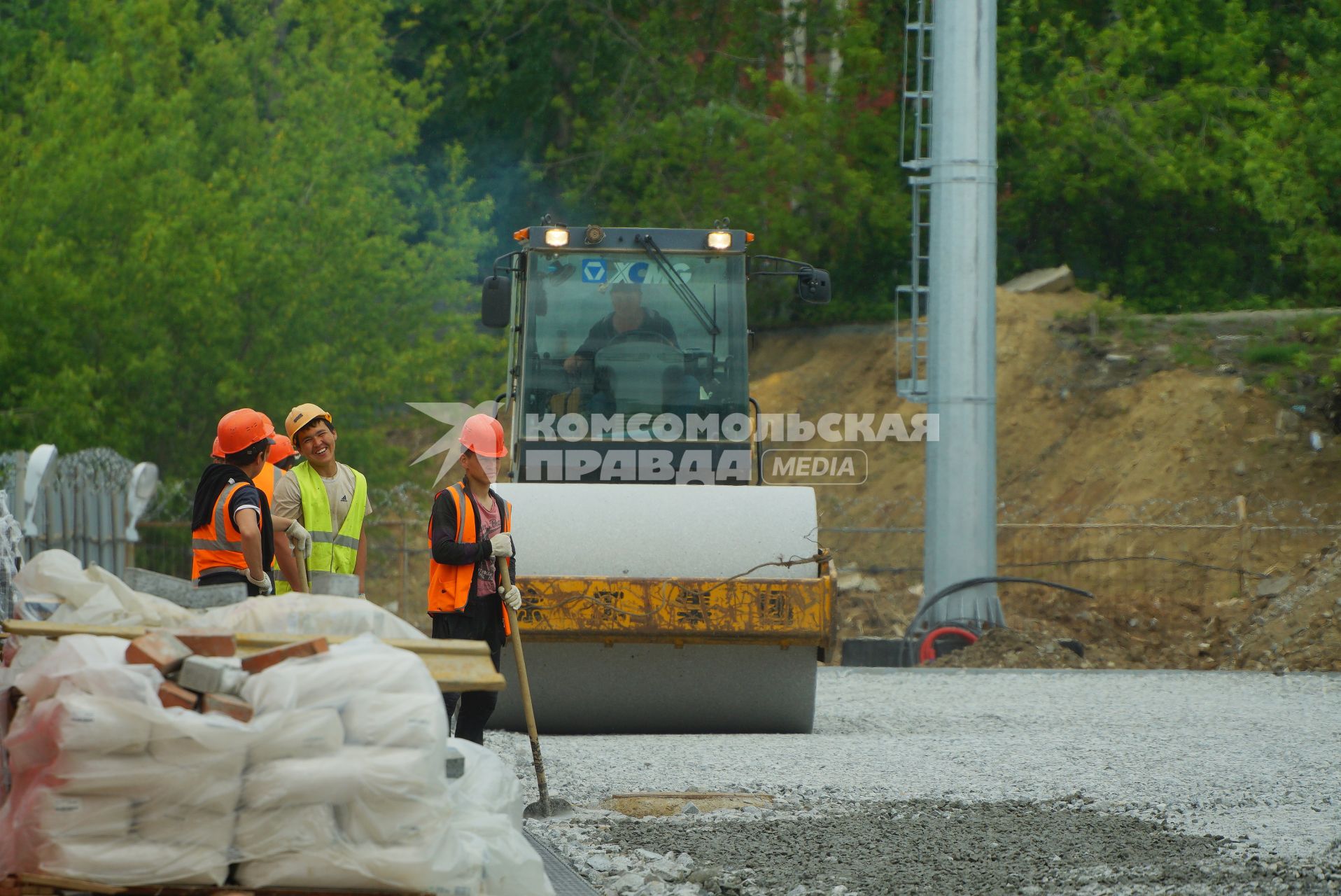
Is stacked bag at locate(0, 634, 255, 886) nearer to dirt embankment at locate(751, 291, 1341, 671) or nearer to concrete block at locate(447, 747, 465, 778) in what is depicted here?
concrete block at locate(447, 747, 465, 778)

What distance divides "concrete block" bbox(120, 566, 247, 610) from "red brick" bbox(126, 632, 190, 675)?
110 cm

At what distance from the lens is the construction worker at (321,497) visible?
8055mm

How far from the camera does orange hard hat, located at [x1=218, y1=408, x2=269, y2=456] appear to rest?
24.4 ft

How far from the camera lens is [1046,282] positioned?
2812 centimetres

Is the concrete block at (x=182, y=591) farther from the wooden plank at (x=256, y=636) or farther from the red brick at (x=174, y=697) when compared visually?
the red brick at (x=174, y=697)

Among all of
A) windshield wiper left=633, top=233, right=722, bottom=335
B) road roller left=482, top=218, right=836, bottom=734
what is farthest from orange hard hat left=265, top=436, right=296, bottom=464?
windshield wiper left=633, top=233, right=722, bottom=335

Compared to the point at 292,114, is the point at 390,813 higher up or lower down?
lower down

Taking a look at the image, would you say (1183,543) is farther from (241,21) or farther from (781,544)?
(241,21)

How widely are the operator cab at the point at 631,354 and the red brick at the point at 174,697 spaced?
6.84 meters

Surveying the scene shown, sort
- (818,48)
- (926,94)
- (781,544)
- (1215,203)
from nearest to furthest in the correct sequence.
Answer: (781,544)
(926,94)
(1215,203)
(818,48)

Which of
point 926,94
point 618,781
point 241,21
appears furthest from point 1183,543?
point 241,21

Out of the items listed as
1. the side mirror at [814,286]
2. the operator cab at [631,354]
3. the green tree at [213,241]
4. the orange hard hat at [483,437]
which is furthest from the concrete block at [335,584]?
the green tree at [213,241]

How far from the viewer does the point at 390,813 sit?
4.27m

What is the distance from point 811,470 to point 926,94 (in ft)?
34.3
